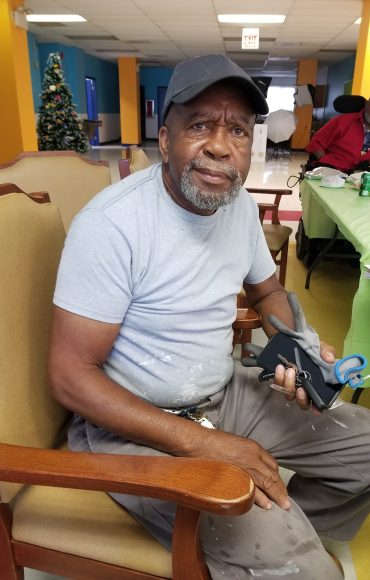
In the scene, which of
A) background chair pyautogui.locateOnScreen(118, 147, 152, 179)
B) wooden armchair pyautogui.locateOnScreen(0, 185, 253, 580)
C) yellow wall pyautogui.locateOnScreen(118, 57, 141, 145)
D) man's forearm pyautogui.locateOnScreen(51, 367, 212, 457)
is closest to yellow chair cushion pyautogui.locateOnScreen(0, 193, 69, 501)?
wooden armchair pyautogui.locateOnScreen(0, 185, 253, 580)

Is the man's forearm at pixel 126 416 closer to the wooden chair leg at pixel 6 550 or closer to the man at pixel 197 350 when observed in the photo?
the man at pixel 197 350

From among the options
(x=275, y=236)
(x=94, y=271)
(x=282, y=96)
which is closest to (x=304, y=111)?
(x=282, y=96)

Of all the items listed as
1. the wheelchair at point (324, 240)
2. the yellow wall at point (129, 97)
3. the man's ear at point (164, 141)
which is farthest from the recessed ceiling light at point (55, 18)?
the man's ear at point (164, 141)

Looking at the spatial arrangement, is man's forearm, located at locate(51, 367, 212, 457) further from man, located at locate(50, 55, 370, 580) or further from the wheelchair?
the wheelchair

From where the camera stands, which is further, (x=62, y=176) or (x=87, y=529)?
(x=62, y=176)

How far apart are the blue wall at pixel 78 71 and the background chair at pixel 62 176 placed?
9.54 metres

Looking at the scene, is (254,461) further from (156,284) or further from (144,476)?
(156,284)

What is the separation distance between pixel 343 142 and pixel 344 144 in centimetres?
2

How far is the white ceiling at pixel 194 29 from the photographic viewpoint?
7246mm

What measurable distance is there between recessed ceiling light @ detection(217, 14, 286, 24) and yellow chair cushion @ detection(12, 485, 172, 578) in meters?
8.88

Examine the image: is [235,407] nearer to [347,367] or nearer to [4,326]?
[347,367]

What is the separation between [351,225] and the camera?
2012 millimetres

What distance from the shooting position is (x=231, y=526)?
2.61ft

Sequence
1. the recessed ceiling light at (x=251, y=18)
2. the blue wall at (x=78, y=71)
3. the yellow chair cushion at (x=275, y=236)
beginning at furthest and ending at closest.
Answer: the blue wall at (x=78, y=71) → the recessed ceiling light at (x=251, y=18) → the yellow chair cushion at (x=275, y=236)
